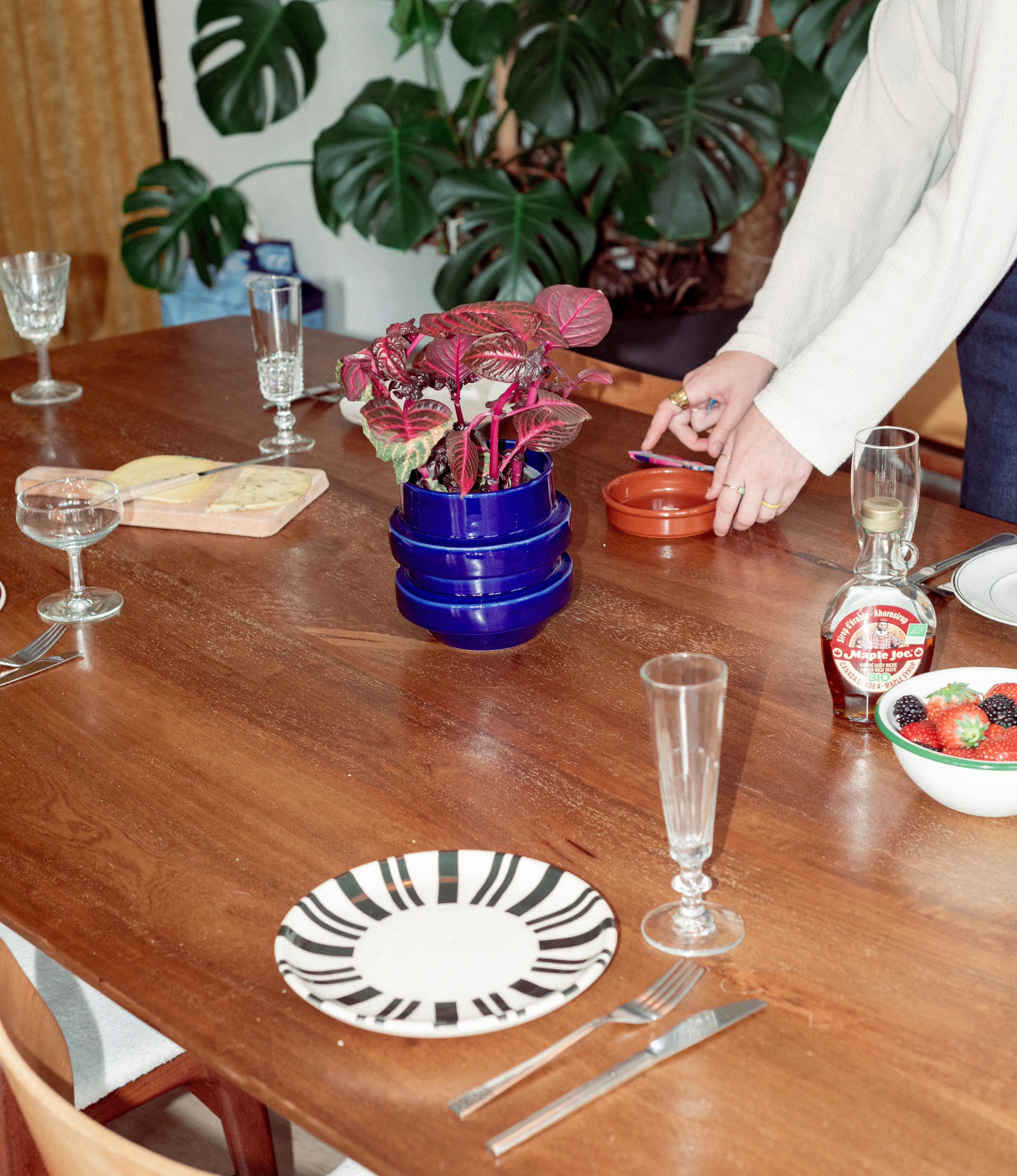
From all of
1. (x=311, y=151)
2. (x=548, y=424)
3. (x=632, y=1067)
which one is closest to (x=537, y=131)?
(x=311, y=151)

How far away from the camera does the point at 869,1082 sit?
0.72 meters

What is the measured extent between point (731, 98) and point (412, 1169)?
2.87m

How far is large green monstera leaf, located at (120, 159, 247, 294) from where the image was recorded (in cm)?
341

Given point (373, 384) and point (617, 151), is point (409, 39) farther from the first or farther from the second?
point (373, 384)

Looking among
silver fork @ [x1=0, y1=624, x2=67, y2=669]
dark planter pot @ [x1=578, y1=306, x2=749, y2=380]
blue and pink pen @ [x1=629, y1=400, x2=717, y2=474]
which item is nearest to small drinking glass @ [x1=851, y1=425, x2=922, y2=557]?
blue and pink pen @ [x1=629, y1=400, x2=717, y2=474]

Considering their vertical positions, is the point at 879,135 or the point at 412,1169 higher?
the point at 879,135

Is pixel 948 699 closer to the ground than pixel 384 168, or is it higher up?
closer to the ground

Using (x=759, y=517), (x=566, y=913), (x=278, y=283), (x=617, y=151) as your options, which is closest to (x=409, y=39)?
(x=617, y=151)

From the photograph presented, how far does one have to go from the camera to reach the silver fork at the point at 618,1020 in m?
Answer: 0.71

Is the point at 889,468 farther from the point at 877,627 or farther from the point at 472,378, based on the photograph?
the point at 472,378

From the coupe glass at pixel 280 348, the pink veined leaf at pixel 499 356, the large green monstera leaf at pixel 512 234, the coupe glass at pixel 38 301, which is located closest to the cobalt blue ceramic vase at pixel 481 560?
the pink veined leaf at pixel 499 356

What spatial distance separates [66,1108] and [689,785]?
40 cm

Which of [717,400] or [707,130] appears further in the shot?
[707,130]

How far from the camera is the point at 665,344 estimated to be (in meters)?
2.55
